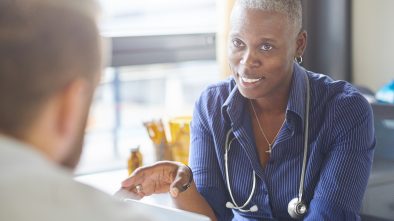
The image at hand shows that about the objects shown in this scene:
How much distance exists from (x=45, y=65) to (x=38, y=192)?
0.46 feet

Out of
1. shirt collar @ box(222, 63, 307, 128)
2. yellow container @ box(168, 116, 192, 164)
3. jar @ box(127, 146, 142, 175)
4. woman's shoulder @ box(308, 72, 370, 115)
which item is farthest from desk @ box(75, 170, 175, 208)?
woman's shoulder @ box(308, 72, 370, 115)

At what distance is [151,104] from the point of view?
123 inches

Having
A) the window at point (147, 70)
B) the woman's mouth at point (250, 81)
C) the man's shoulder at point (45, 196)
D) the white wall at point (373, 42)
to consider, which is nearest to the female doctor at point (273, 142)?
the woman's mouth at point (250, 81)

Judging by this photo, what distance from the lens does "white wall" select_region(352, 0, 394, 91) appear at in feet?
9.71

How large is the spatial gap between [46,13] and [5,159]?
0.17 meters

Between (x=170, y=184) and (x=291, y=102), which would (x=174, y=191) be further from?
(x=291, y=102)

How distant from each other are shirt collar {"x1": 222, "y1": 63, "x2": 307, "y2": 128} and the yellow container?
0.50m

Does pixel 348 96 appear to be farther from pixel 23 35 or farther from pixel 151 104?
pixel 151 104

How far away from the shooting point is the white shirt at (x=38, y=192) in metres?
0.65

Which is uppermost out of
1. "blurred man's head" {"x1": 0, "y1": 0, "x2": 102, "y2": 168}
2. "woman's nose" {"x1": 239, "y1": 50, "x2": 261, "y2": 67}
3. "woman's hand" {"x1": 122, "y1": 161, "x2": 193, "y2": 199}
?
"blurred man's head" {"x1": 0, "y1": 0, "x2": 102, "y2": 168}

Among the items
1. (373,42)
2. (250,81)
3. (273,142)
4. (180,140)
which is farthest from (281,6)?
(373,42)

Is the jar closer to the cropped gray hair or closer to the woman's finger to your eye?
the woman's finger

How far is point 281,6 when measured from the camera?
5.66 ft

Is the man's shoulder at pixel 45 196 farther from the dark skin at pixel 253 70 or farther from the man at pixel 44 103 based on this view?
the dark skin at pixel 253 70
